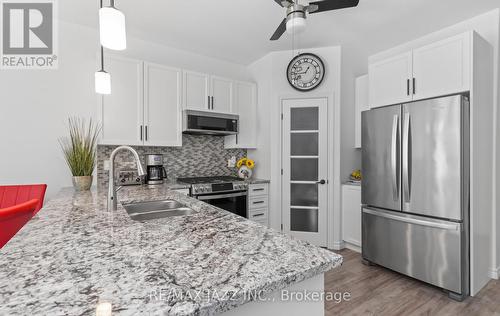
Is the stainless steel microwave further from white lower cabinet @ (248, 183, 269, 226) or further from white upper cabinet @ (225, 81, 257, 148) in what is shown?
white lower cabinet @ (248, 183, 269, 226)

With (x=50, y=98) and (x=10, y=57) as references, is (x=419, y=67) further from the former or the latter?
(x=10, y=57)

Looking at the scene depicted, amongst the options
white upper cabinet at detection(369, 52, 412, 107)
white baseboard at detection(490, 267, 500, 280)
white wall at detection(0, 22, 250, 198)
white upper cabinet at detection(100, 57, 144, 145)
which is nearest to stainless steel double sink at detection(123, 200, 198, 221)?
Answer: white upper cabinet at detection(100, 57, 144, 145)

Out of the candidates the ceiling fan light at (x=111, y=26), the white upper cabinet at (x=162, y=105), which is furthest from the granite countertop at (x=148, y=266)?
the white upper cabinet at (x=162, y=105)

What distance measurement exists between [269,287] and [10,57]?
338 cm

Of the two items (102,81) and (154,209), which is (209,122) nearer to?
(102,81)

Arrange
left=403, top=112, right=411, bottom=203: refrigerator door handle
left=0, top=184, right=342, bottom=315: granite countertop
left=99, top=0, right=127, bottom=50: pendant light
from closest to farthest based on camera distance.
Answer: left=0, top=184, right=342, bottom=315: granite countertop < left=99, top=0, right=127, bottom=50: pendant light < left=403, top=112, right=411, bottom=203: refrigerator door handle

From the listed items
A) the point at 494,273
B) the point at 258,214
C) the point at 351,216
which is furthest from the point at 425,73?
the point at 258,214

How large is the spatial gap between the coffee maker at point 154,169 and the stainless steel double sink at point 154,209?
44.9 inches

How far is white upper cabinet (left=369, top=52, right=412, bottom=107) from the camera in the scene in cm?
257

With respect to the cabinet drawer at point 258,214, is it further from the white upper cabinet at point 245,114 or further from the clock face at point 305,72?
the clock face at point 305,72

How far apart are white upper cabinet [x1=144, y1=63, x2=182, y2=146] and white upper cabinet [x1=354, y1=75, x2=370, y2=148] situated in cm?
246

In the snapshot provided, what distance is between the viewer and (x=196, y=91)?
318cm

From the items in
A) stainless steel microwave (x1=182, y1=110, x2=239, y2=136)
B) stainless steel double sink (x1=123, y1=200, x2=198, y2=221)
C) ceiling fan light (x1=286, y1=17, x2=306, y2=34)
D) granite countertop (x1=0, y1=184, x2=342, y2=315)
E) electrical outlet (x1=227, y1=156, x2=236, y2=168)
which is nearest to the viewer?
granite countertop (x1=0, y1=184, x2=342, y2=315)

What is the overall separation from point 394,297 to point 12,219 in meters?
2.93
